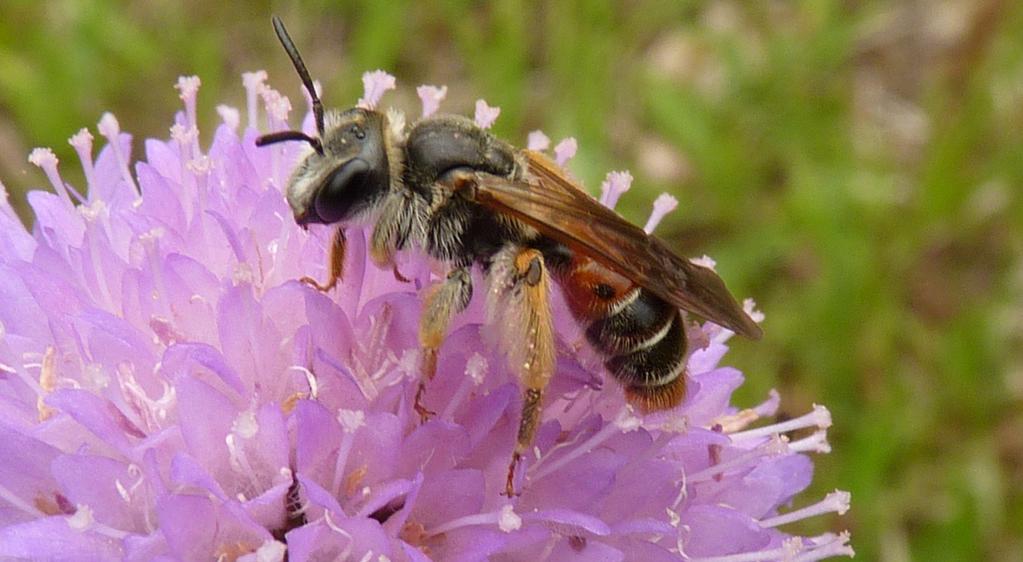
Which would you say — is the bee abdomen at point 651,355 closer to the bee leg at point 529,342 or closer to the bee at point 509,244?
the bee at point 509,244

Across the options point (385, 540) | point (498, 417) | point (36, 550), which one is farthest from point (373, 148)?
point (36, 550)

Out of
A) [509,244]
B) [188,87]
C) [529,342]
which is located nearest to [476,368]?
[529,342]

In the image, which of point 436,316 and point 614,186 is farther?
point 614,186

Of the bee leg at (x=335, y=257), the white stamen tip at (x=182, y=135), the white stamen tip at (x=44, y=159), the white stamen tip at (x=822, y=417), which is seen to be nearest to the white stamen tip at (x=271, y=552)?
the bee leg at (x=335, y=257)

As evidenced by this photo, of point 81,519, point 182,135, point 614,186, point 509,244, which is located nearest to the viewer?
point 81,519

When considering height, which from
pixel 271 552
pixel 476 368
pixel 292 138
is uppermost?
pixel 292 138

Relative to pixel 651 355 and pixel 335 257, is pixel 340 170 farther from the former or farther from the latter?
pixel 651 355

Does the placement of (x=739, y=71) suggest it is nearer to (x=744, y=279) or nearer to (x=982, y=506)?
(x=744, y=279)

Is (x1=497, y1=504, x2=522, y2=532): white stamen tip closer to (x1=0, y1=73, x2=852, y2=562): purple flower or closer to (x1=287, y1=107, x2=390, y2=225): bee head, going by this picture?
(x1=0, y1=73, x2=852, y2=562): purple flower
